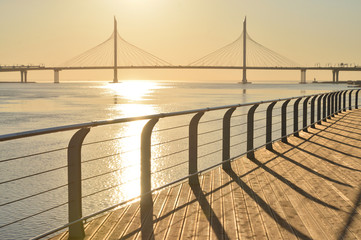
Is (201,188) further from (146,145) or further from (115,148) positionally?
(115,148)

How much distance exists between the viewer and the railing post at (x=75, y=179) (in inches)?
129

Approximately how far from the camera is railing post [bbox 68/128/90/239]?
10.8ft

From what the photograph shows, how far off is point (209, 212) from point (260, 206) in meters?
0.53

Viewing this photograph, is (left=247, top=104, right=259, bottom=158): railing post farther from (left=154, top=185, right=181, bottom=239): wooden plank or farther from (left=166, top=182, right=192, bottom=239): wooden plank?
(left=154, top=185, right=181, bottom=239): wooden plank

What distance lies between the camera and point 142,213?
13.4 ft

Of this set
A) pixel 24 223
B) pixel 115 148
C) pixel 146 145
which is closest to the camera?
pixel 146 145

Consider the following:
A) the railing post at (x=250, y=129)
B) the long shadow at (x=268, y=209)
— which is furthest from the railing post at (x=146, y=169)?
the railing post at (x=250, y=129)

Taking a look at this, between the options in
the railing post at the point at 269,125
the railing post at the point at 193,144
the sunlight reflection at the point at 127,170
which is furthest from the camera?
the sunlight reflection at the point at 127,170

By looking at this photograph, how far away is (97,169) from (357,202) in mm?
9944

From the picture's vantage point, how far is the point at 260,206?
4305 millimetres

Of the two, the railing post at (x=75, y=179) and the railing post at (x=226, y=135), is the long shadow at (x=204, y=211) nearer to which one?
the railing post at (x=75, y=179)

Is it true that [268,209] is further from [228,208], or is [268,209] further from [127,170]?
[127,170]

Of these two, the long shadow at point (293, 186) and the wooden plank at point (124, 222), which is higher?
the long shadow at point (293, 186)

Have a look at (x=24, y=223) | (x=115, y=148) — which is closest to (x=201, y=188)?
(x=24, y=223)
